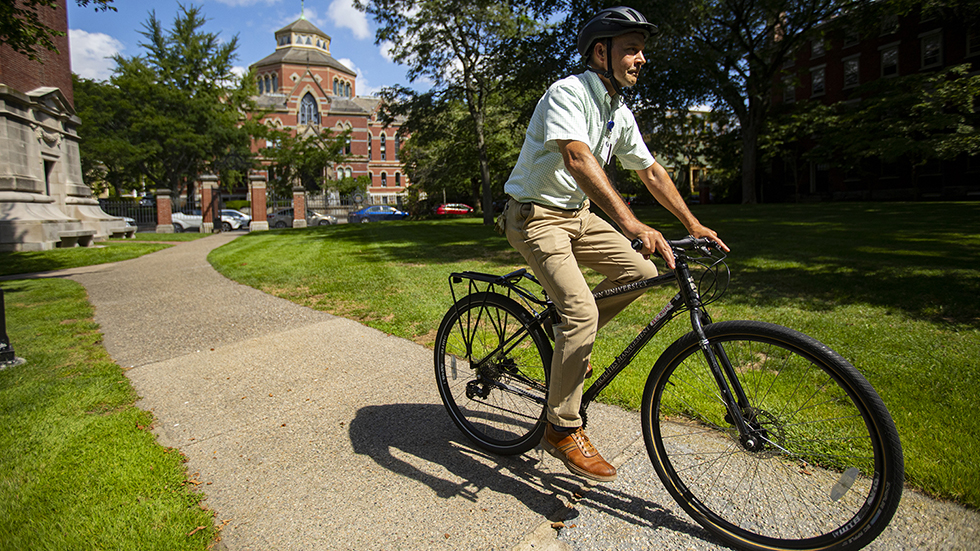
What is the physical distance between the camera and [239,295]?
8367 mm

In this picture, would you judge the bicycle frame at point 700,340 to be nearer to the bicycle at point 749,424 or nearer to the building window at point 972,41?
the bicycle at point 749,424

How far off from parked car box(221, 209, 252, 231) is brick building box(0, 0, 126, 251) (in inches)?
344

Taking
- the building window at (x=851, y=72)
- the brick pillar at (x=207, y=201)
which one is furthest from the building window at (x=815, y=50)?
the brick pillar at (x=207, y=201)

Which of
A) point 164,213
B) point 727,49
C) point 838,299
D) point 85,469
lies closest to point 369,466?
point 85,469

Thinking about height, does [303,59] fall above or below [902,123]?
above

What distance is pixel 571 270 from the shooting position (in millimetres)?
2596

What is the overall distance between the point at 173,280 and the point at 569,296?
998 centimetres

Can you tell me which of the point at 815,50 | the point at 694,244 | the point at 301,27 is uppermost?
the point at 301,27

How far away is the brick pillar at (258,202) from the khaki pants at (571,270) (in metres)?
30.1

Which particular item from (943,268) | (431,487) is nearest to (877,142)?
(943,268)

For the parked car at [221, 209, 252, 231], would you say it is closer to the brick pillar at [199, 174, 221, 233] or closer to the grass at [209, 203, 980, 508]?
the brick pillar at [199, 174, 221, 233]

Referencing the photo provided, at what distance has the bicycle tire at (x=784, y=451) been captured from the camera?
200 centimetres

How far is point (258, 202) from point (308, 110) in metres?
45.6

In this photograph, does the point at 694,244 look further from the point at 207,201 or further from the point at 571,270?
the point at 207,201
